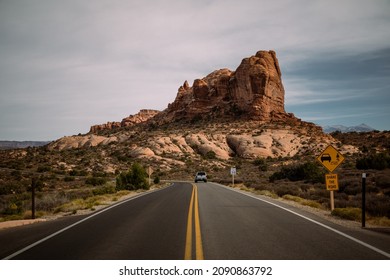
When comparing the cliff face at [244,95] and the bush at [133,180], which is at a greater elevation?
the cliff face at [244,95]

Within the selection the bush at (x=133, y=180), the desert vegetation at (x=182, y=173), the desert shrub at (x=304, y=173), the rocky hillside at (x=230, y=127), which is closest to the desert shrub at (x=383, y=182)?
the desert vegetation at (x=182, y=173)

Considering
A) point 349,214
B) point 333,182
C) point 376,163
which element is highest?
point 376,163

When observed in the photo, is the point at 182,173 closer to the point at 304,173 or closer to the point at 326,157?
the point at 304,173

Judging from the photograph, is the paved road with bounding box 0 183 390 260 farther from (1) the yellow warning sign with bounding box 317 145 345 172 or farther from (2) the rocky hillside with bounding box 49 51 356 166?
(2) the rocky hillside with bounding box 49 51 356 166

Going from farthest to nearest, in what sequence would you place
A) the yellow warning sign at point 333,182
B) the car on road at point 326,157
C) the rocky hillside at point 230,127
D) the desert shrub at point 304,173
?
the rocky hillside at point 230,127, the desert shrub at point 304,173, the car on road at point 326,157, the yellow warning sign at point 333,182

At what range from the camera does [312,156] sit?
74.4 meters

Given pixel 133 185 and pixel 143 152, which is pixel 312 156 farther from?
pixel 133 185

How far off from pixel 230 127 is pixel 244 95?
14.3 metres

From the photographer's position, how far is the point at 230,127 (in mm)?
99375

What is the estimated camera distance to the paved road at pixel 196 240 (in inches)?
276

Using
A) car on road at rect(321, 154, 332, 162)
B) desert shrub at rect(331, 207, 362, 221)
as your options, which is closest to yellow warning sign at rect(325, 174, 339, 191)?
car on road at rect(321, 154, 332, 162)

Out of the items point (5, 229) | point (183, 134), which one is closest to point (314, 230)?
point (5, 229)

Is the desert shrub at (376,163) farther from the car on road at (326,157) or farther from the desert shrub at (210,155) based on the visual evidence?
the desert shrub at (210,155)

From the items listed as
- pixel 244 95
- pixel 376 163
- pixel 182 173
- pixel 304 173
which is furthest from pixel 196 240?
pixel 244 95
